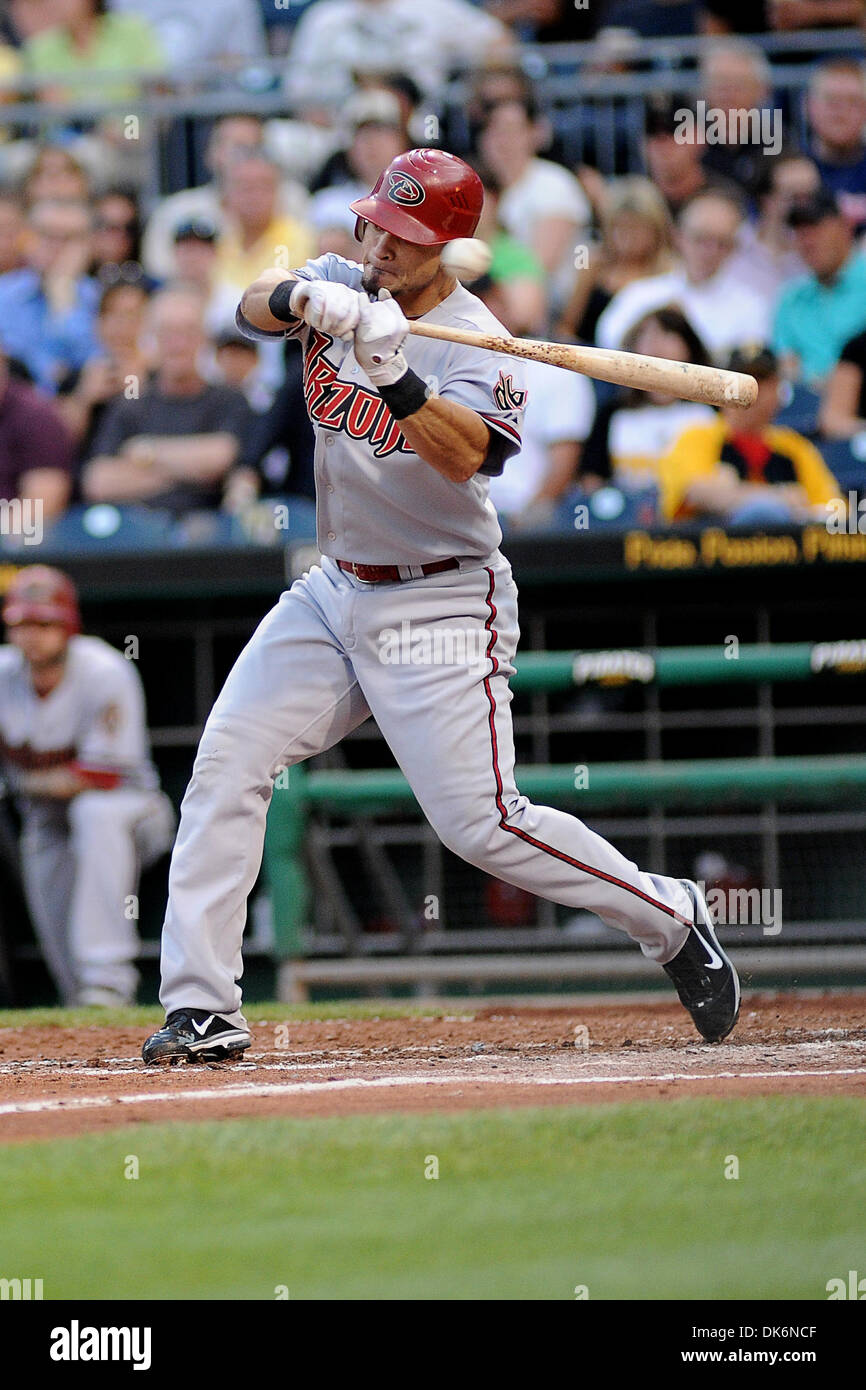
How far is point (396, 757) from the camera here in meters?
4.36

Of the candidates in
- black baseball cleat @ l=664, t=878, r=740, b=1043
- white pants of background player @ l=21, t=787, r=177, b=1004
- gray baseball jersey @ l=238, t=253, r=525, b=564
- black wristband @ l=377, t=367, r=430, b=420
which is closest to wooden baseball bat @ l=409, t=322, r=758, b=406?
gray baseball jersey @ l=238, t=253, r=525, b=564

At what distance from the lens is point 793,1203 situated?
3.07 m

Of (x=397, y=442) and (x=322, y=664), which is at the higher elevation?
(x=397, y=442)

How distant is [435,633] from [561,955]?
2.90 meters

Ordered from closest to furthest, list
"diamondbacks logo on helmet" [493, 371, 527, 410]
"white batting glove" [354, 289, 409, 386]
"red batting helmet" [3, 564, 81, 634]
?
"white batting glove" [354, 289, 409, 386] → "diamondbacks logo on helmet" [493, 371, 527, 410] → "red batting helmet" [3, 564, 81, 634]

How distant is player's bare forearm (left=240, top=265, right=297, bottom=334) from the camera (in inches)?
167

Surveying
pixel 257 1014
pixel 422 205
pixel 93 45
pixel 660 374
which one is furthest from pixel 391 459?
pixel 93 45

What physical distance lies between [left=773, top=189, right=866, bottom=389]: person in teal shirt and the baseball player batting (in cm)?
474

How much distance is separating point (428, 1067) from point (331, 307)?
1745 mm

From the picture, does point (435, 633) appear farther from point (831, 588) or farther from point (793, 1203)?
point (831, 588)

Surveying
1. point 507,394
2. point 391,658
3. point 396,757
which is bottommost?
point 396,757

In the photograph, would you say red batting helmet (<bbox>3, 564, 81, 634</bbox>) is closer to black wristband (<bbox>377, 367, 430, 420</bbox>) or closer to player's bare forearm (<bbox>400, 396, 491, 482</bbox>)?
player's bare forearm (<bbox>400, 396, 491, 482</bbox>)

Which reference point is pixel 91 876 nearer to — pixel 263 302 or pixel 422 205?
pixel 263 302
